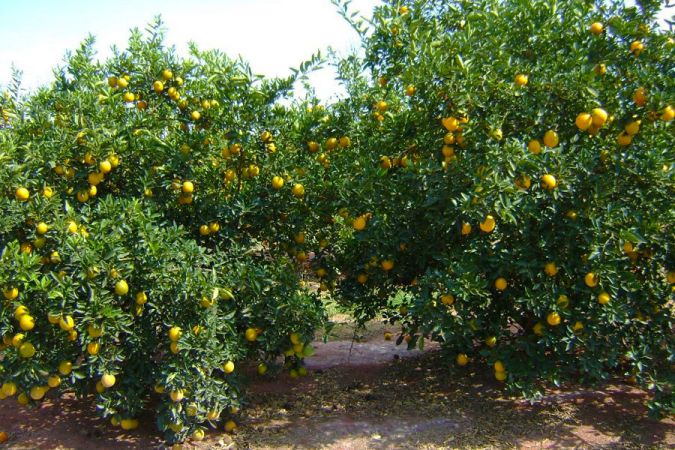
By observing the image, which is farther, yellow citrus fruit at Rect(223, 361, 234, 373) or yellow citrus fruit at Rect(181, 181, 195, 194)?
yellow citrus fruit at Rect(181, 181, 195, 194)

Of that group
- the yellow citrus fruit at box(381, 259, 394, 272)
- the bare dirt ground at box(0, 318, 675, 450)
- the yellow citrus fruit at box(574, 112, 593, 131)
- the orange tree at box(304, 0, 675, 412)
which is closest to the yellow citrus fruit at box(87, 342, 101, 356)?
the bare dirt ground at box(0, 318, 675, 450)

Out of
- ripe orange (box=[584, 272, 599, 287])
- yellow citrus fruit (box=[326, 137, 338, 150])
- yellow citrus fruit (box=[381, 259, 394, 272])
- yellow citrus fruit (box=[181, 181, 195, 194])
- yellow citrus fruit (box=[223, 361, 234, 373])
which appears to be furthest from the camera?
yellow citrus fruit (box=[326, 137, 338, 150])

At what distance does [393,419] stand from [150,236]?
2.02 metres

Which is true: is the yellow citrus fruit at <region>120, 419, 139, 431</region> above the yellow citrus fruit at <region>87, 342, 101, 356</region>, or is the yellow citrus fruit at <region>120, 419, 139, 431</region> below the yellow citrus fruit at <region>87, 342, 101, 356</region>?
below

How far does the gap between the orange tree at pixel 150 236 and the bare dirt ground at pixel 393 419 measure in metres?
0.30

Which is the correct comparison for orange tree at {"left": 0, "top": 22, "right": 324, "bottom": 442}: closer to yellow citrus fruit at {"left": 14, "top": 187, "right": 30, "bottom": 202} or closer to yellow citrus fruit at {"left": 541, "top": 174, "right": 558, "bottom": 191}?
yellow citrus fruit at {"left": 14, "top": 187, "right": 30, "bottom": 202}

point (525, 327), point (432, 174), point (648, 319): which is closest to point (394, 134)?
point (432, 174)

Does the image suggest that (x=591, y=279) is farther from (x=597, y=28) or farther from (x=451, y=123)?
(x=597, y=28)

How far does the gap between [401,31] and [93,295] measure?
2586 mm

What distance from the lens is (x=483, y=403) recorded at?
4.02 meters

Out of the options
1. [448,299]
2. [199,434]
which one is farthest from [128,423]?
[448,299]

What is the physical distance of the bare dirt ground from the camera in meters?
3.49

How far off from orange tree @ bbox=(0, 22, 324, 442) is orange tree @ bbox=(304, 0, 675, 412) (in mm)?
690

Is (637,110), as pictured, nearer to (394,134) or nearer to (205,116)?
(394,134)
